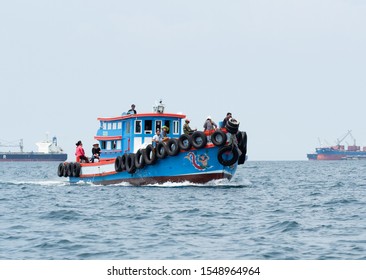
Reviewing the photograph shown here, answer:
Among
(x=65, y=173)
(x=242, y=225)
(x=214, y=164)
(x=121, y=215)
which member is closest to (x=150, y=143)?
(x=214, y=164)

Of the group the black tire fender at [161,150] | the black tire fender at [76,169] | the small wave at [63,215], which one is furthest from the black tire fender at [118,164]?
the small wave at [63,215]

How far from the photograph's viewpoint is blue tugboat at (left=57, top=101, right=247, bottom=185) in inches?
1287

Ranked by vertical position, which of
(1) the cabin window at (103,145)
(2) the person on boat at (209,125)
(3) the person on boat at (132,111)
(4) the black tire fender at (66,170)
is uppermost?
(3) the person on boat at (132,111)

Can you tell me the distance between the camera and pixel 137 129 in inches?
1497

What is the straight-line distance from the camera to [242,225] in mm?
20172

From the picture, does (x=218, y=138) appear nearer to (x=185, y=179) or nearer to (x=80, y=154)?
(x=185, y=179)

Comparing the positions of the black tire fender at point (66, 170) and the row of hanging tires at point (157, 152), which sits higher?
the row of hanging tires at point (157, 152)

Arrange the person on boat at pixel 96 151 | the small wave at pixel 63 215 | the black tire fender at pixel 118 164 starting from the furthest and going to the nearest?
1. the person on boat at pixel 96 151
2. the black tire fender at pixel 118 164
3. the small wave at pixel 63 215

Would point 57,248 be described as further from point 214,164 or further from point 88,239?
point 214,164

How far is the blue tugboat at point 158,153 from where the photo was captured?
32.7 meters

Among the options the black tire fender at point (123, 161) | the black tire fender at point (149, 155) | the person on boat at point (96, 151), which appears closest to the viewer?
the black tire fender at point (149, 155)

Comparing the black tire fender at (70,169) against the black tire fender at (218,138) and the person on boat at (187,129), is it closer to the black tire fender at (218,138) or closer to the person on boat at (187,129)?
the person on boat at (187,129)
